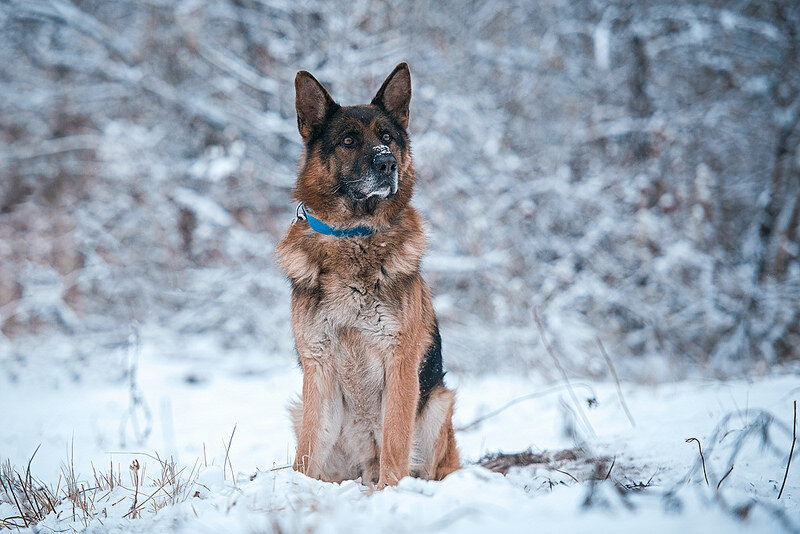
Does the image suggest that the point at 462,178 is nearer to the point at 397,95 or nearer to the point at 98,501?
the point at 397,95

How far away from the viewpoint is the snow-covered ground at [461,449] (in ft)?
5.21

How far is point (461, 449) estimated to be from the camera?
3857mm

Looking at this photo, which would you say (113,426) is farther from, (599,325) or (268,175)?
Result: (599,325)

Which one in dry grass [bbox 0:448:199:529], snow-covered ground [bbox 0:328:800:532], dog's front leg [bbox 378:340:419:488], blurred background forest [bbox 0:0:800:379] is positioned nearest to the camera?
snow-covered ground [bbox 0:328:800:532]

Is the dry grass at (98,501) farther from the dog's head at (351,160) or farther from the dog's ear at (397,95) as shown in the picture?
the dog's ear at (397,95)

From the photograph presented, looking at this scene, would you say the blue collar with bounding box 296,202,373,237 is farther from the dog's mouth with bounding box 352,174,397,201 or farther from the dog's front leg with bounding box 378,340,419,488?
the dog's front leg with bounding box 378,340,419,488

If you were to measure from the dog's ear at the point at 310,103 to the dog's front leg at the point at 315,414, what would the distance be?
4.80 feet

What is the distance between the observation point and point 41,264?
10125mm

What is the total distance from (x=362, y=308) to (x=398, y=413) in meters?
0.59

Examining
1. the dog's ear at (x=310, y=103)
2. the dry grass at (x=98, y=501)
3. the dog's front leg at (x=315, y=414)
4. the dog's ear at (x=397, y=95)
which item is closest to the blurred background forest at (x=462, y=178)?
the dog's ear at (x=397, y=95)

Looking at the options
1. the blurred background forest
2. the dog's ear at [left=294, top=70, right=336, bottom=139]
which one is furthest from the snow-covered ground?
the dog's ear at [left=294, top=70, right=336, bottom=139]

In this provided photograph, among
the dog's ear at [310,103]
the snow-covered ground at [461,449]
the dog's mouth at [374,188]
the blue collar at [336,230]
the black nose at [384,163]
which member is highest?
the dog's ear at [310,103]

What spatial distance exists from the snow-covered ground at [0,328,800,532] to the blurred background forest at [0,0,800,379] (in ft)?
4.71

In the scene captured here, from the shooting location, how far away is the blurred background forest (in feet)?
27.0
